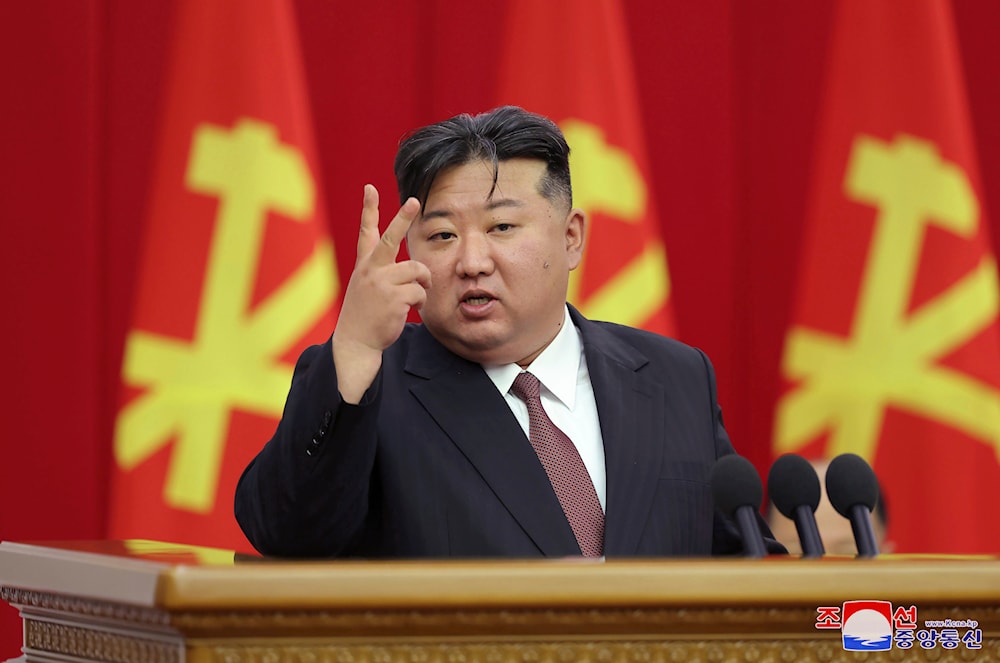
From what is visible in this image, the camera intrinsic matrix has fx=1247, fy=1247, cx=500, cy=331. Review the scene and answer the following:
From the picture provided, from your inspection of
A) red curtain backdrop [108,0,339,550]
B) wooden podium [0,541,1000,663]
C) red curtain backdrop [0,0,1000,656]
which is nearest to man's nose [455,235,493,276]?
wooden podium [0,541,1000,663]

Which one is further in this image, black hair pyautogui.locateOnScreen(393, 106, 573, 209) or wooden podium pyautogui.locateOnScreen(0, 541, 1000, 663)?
black hair pyautogui.locateOnScreen(393, 106, 573, 209)

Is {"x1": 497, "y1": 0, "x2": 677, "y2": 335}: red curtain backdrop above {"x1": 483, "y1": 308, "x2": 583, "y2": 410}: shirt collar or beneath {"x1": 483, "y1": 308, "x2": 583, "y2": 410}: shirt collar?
above

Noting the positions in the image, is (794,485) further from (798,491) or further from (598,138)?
(598,138)

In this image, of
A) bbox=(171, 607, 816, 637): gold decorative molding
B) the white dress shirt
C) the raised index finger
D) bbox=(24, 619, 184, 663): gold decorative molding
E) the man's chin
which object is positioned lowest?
bbox=(24, 619, 184, 663): gold decorative molding

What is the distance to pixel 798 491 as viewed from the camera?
4.02ft

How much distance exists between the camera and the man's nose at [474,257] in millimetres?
1665

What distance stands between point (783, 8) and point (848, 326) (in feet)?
3.20

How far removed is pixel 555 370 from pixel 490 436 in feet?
0.66

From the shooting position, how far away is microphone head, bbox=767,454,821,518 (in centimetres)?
122

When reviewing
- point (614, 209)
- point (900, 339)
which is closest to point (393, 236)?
point (614, 209)

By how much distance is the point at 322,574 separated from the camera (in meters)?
0.99

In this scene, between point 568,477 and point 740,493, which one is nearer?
point 740,493

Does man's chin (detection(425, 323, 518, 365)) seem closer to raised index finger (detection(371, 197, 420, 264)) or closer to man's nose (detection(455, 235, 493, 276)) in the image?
man's nose (detection(455, 235, 493, 276))

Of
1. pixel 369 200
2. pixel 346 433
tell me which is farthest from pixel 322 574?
pixel 369 200
